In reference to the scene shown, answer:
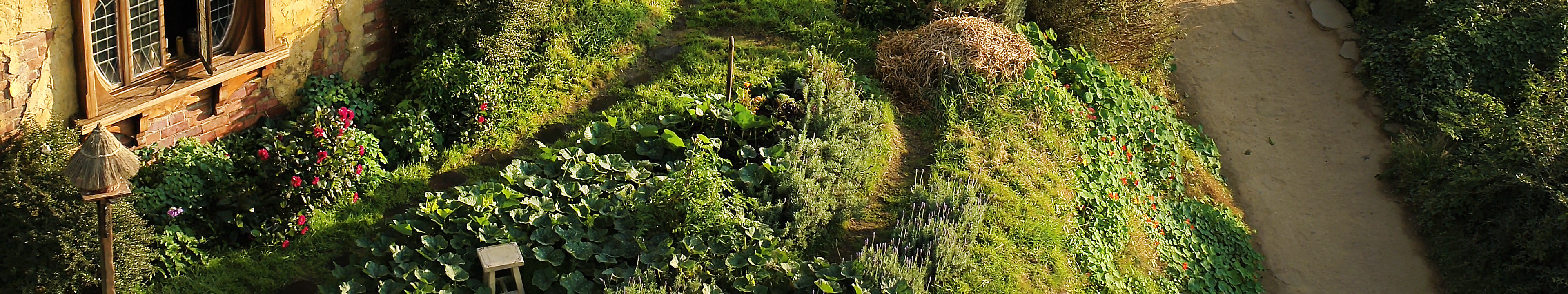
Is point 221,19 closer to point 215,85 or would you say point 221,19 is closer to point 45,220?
point 215,85

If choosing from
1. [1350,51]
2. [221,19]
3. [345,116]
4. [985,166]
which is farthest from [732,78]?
[1350,51]

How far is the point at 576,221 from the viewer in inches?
301

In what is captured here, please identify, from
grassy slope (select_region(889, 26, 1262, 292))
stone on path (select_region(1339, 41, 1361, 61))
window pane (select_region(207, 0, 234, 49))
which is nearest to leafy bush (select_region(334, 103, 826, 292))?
grassy slope (select_region(889, 26, 1262, 292))

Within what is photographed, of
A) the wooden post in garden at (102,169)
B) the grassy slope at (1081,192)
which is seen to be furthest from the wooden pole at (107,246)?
the grassy slope at (1081,192)

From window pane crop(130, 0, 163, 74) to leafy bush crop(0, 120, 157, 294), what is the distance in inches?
29.0

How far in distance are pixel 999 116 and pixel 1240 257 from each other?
2501mm

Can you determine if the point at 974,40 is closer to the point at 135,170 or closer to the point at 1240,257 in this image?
the point at 1240,257

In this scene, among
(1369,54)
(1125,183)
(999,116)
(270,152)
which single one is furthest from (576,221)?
(1369,54)

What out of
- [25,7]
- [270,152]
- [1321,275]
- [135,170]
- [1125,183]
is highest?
[25,7]

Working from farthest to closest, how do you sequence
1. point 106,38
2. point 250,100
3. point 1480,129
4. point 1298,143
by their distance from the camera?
point 1298,143
point 1480,129
point 250,100
point 106,38

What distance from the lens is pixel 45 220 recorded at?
6.69 m

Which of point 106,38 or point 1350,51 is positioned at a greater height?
point 106,38

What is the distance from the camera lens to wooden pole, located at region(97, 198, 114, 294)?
5867 mm

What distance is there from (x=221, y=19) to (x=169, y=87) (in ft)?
2.12
